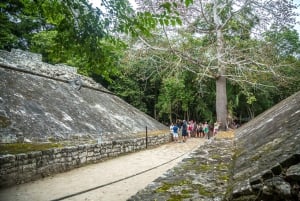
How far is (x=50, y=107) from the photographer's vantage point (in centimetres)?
1218

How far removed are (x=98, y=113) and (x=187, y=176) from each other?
13.0 m

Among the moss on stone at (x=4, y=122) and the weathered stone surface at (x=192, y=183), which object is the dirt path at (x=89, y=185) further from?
the weathered stone surface at (x=192, y=183)

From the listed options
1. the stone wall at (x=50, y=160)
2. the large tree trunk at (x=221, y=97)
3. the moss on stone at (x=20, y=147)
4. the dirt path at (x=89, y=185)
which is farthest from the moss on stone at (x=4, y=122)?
the large tree trunk at (x=221, y=97)

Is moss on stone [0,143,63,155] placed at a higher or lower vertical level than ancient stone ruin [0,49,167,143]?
lower

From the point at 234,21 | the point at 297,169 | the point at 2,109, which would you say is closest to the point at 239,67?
the point at 234,21

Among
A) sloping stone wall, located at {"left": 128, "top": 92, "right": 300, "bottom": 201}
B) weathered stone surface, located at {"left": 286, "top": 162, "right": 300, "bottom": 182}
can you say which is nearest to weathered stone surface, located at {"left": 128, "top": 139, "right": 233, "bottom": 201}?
sloping stone wall, located at {"left": 128, "top": 92, "right": 300, "bottom": 201}

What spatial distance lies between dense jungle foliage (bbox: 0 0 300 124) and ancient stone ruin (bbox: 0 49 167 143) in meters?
2.02

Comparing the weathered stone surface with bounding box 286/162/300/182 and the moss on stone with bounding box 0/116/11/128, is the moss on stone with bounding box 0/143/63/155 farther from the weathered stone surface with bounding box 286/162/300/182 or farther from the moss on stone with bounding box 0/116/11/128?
the weathered stone surface with bounding box 286/162/300/182

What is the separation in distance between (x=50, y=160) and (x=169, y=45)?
8178 mm

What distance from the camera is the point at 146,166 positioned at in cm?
1018

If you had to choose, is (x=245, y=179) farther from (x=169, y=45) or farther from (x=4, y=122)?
(x=169, y=45)

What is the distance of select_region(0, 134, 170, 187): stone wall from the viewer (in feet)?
22.5

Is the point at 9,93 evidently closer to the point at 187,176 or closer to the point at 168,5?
the point at 168,5

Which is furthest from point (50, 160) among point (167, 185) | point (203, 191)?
point (203, 191)
